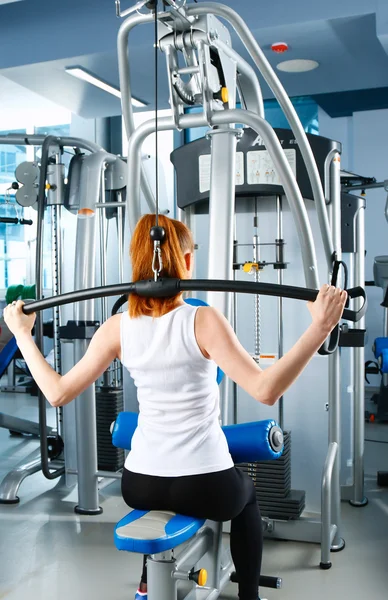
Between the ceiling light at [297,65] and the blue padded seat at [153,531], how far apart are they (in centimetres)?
428

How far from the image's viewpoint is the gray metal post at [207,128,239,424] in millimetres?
2115

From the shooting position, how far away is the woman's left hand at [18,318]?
5.62ft

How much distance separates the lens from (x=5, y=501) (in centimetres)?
364

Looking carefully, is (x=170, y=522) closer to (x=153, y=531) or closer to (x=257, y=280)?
(x=153, y=531)

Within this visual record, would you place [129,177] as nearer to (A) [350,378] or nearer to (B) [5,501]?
(A) [350,378]

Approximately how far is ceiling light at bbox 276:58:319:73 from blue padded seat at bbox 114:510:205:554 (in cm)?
428

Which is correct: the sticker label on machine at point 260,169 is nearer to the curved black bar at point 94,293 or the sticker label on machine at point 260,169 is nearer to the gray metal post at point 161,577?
the curved black bar at point 94,293

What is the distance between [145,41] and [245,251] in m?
2.18

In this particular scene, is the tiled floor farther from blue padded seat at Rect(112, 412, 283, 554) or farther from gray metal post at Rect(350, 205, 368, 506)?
blue padded seat at Rect(112, 412, 283, 554)

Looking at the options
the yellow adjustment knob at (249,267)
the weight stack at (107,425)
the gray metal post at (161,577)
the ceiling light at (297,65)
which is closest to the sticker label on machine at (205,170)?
the yellow adjustment knob at (249,267)

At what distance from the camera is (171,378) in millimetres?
1696

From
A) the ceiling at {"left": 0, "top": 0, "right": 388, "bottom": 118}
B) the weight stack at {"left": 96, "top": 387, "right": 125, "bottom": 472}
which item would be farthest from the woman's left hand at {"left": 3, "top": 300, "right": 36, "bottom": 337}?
the ceiling at {"left": 0, "top": 0, "right": 388, "bottom": 118}

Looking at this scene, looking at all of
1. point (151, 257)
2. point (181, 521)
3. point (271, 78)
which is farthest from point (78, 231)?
point (181, 521)

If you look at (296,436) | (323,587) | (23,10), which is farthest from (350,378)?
(23,10)
